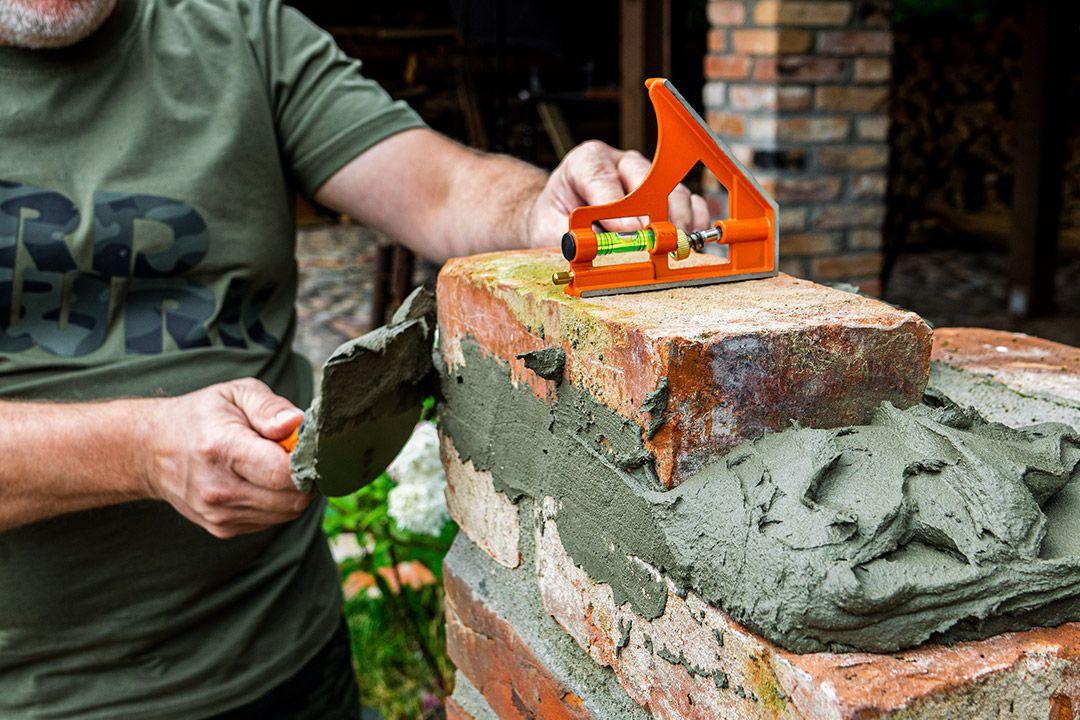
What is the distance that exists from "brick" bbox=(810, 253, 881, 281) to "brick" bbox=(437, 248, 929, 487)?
3183mm

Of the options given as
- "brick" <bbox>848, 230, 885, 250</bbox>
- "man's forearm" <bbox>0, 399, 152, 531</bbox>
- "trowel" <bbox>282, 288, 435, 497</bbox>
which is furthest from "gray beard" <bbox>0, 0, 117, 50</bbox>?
"brick" <bbox>848, 230, 885, 250</bbox>

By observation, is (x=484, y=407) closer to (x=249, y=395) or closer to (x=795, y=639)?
(x=249, y=395)

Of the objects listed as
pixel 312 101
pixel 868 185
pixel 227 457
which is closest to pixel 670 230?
pixel 227 457

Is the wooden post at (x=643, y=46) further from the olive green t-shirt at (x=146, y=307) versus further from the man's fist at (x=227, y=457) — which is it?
the man's fist at (x=227, y=457)

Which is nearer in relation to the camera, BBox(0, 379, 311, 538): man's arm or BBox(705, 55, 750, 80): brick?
BBox(0, 379, 311, 538): man's arm

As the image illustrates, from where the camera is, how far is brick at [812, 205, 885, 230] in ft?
13.6

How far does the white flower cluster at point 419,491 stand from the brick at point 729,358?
1.24 meters

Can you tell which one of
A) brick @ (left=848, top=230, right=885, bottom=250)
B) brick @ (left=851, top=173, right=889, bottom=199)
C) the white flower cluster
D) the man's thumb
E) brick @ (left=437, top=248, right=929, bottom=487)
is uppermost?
brick @ (left=437, top=248, right=929, bottom=487)

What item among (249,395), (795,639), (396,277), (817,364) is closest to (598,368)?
(817,364)

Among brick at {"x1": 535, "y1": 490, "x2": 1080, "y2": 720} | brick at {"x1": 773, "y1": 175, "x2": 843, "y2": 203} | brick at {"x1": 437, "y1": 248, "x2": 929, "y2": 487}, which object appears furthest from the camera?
brick at {"x1": 773, "y1": 175, "x2": 843, "y2": 203}

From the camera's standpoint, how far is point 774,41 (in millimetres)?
3838

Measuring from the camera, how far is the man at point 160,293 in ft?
5.16

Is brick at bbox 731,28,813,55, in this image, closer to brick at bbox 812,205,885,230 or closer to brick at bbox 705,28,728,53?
brick at bbox 705,28,728,53

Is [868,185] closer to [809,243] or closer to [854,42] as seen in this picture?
[809,243]
